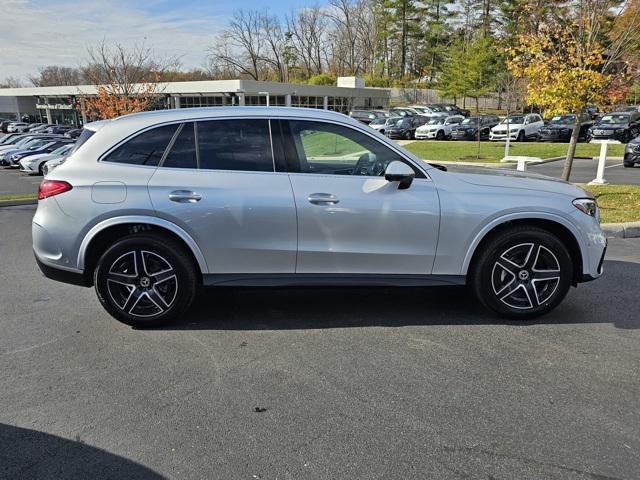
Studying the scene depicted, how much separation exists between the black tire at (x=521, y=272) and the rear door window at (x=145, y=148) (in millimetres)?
2835

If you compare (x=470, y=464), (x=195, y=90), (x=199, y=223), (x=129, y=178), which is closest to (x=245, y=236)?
(x=199, y=223)

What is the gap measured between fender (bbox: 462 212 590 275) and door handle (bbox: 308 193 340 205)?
1.22 meters

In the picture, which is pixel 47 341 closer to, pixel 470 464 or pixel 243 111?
pixel 243 111

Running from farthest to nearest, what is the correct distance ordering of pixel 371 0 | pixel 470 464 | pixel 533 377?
pixel 371 0, pixel 533 377, pixel 470 464

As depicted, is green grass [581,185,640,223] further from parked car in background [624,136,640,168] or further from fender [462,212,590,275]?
parked car in background [624,136,640,168]

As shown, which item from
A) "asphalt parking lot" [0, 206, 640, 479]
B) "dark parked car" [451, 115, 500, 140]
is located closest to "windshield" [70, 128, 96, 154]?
"asphalt parking lot" [0, 206, 640, 479]

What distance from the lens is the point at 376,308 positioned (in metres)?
4.63

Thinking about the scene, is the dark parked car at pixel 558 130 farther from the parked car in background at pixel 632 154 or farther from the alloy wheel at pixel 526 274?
the alloy wheel at pixel 526 274

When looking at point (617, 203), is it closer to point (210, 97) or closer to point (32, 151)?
point (32, 151)

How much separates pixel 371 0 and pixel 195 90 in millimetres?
49365

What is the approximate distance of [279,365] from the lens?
3.55 metres

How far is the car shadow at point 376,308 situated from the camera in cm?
429

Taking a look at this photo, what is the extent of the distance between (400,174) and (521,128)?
26.8 metres

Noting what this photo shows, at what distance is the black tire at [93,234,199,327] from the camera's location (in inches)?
159
